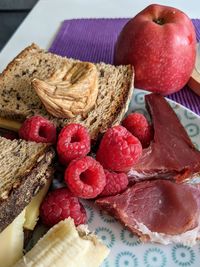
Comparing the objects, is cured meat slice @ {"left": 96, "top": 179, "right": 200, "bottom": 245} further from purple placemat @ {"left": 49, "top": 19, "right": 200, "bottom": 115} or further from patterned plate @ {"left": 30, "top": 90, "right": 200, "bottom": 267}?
purple placemat @ {"left": 49, "top": 19, "right": 200, "bottom": 115}

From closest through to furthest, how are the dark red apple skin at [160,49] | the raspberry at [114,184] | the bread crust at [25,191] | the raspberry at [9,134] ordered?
the bread crust at [25,191]
the raspberry at [114,184]
the raspberry at [9,134]
the dark red apple skin at [160,49]

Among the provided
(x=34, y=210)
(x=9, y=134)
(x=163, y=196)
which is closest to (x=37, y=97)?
(x=9, y=134)

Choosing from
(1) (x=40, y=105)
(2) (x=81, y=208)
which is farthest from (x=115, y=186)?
(1) (x=40, y=105)

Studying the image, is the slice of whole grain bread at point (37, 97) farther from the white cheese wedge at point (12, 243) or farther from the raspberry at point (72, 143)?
the white cheese wedge at point (12, 243)

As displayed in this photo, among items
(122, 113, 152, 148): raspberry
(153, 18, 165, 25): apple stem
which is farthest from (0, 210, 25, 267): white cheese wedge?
(153, 18, 165, 25): apple stem

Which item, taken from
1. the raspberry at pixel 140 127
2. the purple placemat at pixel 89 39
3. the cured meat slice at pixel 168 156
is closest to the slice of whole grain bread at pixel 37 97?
the raspberry at pixel 140 127

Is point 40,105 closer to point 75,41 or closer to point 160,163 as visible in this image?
point 160,163
